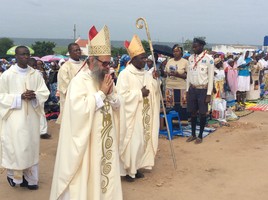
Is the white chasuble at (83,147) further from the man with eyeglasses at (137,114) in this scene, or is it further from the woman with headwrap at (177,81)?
the woman with headwrap at (177,81)

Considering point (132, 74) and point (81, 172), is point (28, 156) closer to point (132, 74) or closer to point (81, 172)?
point (81, 172)

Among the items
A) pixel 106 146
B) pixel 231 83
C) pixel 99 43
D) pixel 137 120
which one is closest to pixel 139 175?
pixel 137 120

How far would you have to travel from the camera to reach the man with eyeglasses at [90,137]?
368cm

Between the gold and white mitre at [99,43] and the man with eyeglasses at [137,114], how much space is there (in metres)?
1.64

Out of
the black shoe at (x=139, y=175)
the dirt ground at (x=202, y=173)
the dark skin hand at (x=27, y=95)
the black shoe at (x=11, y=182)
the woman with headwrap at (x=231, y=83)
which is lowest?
the dirt ground at (x=202, y=173)

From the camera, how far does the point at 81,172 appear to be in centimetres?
370

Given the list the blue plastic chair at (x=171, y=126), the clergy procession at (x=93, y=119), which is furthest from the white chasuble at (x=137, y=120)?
the blue plastic chair at (x=171, y=126)

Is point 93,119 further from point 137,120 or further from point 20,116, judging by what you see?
point 137,120

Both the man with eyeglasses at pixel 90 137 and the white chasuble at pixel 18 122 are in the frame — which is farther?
the white chasuble at pixel 18 122

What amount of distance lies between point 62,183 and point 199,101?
15.8 ft

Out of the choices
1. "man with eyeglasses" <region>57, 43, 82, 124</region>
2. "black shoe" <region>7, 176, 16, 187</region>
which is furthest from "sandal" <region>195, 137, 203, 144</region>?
"black shoe" <region>7, 176, 16, 187</region>

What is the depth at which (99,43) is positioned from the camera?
3.95 metres

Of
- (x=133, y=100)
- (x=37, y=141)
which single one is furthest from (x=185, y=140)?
(x=37, y=141)

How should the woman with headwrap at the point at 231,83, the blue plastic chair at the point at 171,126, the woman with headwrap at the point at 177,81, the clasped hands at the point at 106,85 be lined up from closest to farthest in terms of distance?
the clasped hands at the point at 106,85 → the blue plastic chair at the point at 171,126 → the woman with headwrap at the point at 177,81 → the woman with headwrap at the point at 231,83
